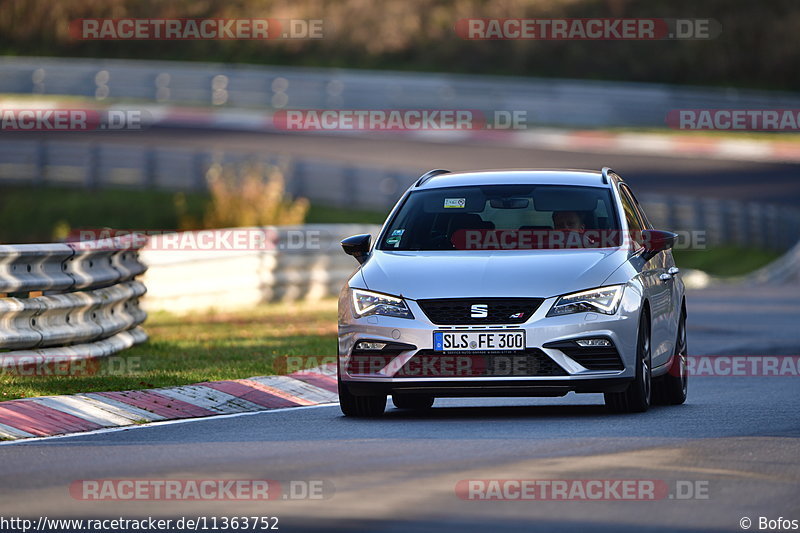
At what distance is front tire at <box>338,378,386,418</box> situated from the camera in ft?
39.8

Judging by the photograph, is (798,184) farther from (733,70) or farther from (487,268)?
(487,268)

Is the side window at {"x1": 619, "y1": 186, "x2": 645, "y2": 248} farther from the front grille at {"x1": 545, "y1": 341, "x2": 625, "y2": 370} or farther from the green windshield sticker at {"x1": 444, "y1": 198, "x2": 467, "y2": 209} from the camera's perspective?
the front grille at {"x1": 545, "y1": 341, "x2": 625, "y2": 370}

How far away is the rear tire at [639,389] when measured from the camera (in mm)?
11960

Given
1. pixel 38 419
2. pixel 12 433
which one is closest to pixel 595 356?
pixel 38 419

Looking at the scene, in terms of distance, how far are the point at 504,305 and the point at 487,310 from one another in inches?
4.7

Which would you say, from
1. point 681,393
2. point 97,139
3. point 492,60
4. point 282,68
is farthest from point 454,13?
point 681,393

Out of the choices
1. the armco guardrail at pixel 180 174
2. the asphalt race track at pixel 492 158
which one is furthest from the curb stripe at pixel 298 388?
the asphalt race track at pixel 492 158

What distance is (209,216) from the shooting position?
3125 centimetres

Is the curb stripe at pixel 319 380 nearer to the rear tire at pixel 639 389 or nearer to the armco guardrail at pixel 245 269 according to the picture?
the rear tire at pixel 639 389

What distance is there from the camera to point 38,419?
11500 millimetres

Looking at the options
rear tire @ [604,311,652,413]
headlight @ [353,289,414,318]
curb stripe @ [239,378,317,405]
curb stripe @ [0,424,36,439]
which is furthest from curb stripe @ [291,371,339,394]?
curb stripe @ [0,424,36,439]

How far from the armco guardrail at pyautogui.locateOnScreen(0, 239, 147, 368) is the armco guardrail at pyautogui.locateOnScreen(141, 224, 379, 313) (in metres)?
4.84

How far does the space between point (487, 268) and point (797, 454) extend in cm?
278

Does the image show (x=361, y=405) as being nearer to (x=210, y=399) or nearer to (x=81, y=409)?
A: (x=210, y=399)
